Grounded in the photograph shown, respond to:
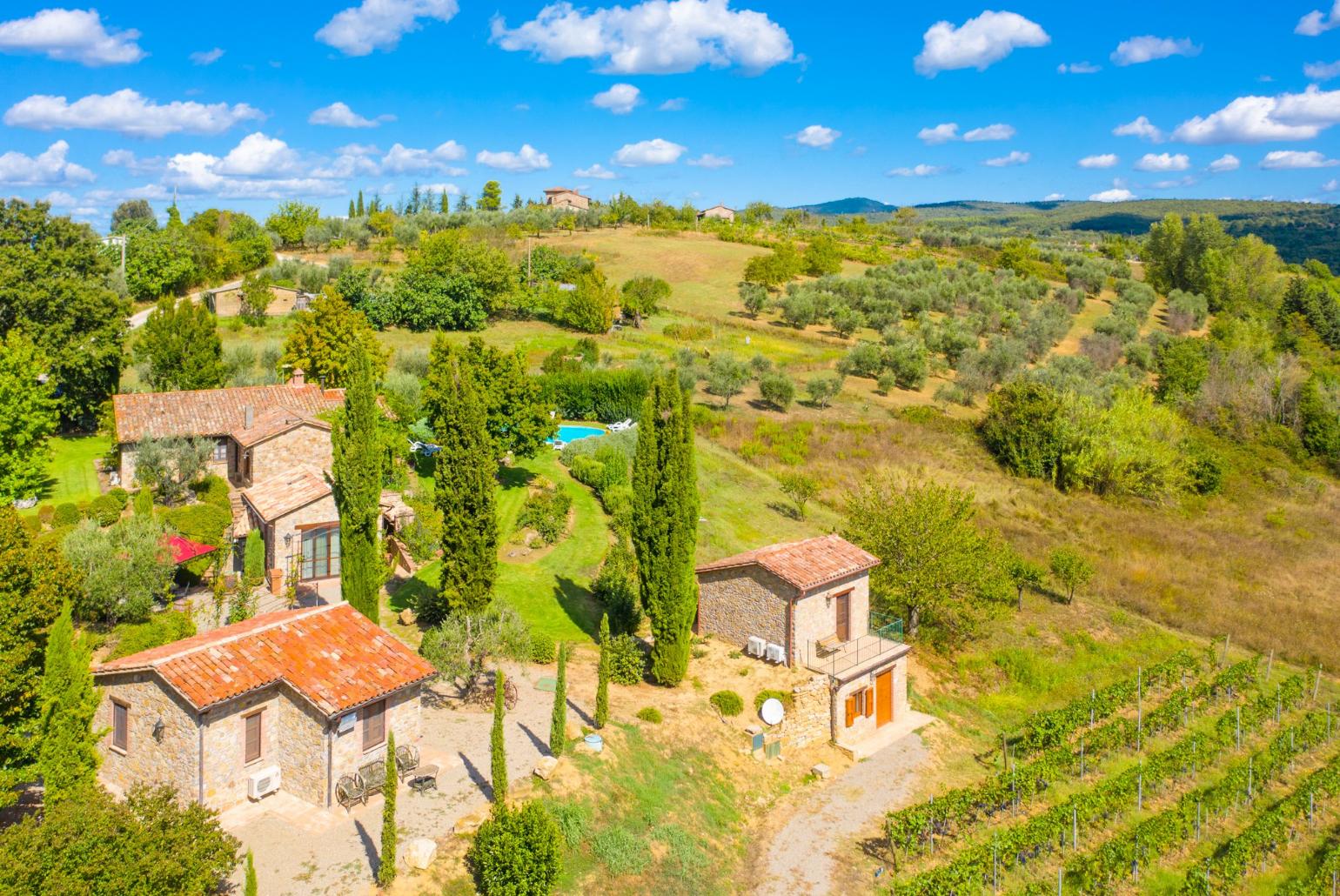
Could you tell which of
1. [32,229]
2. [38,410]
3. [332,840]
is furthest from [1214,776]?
[32,229]

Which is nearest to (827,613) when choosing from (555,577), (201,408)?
(555,577)

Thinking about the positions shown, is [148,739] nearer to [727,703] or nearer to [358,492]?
[358,492]

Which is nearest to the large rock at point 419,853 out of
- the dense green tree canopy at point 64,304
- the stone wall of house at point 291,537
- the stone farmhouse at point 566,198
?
the stone wall of house at point 291,537

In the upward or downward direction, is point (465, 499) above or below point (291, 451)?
below

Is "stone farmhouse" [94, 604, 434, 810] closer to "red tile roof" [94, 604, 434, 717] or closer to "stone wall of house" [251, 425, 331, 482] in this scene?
"red tile roof" [94, 604, 434, 717]

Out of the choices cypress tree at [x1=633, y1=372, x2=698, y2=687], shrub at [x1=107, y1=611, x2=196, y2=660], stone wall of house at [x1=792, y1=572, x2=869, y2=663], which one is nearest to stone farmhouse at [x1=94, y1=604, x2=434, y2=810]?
shrub at [x1=107, y1=611, x2=196, y2=660]

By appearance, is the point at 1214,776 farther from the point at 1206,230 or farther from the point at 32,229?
the point at 1206,230

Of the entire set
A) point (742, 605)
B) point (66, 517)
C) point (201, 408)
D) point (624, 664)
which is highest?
point (201, 408)
